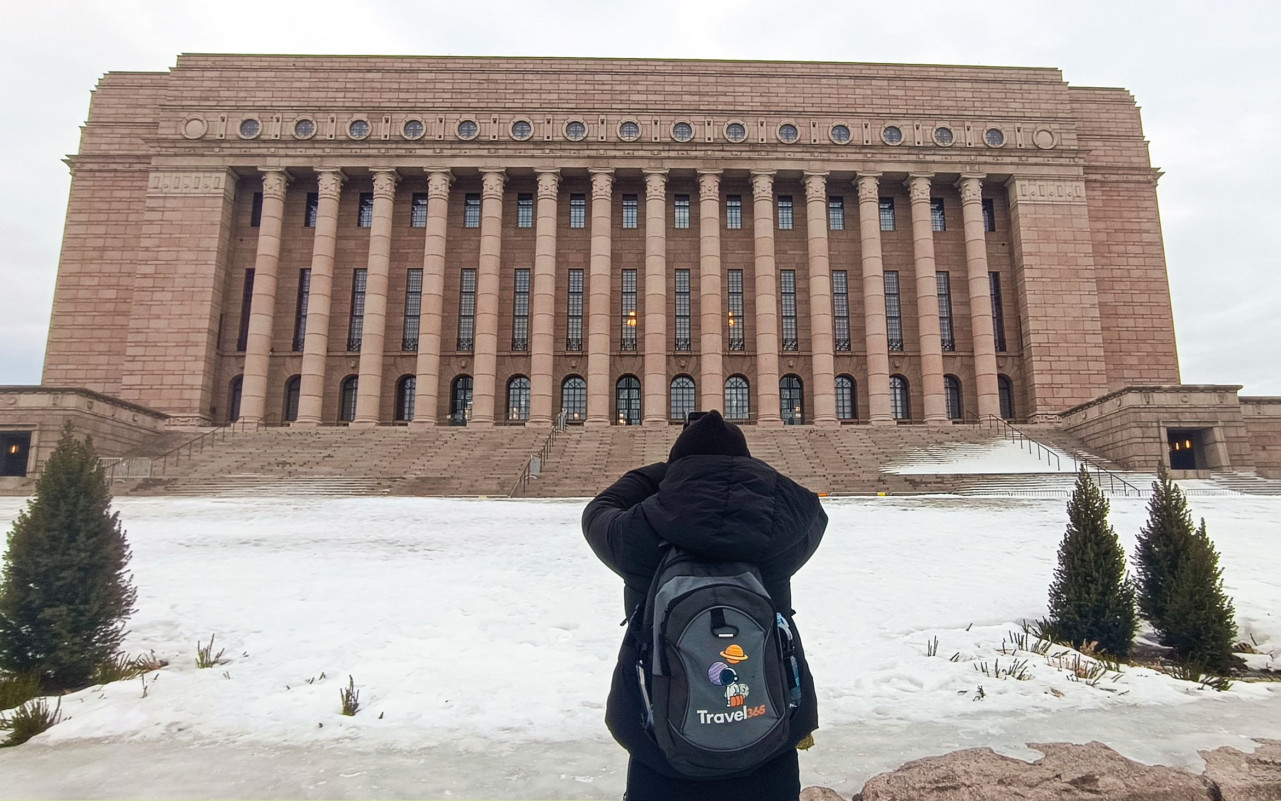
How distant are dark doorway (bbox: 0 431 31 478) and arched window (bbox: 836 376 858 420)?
3905 cm

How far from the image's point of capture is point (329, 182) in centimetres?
4219

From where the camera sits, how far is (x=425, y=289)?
41.5 metres

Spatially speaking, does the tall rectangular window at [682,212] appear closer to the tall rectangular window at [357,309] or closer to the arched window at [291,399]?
the tall rectangular window at [357,309]

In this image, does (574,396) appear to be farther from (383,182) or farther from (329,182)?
(329,182)

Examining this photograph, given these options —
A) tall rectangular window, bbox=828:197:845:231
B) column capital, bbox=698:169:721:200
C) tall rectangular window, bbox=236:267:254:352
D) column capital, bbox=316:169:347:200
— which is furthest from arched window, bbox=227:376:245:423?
tall rectangular window, bbox=828:197:845:231

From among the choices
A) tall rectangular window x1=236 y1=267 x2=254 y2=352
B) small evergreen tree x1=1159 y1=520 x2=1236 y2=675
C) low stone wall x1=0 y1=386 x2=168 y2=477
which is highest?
tall rectangular window x1=236 y1=267 x2=254 y2=352

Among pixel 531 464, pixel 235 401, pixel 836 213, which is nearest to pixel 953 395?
pixel 836 213

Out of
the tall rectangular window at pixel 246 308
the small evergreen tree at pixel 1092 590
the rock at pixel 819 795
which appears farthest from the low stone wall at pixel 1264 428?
the tall rectangular window at pixel 246 308

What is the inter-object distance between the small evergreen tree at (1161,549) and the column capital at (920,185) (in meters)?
37.0

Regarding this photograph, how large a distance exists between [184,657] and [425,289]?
36.0 metres

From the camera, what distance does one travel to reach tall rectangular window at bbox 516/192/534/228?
149 ft

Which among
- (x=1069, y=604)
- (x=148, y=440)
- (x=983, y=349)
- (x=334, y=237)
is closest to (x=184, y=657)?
(x=1069, y=604)

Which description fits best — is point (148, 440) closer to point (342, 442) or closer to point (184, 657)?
point (342, 442)

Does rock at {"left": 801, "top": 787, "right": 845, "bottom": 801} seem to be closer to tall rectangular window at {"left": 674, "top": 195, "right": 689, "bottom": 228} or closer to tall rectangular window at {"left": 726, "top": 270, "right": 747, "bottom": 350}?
tall rectangular window at {"left": 726, "top": 270, "right": 747, "bottom": 350}
